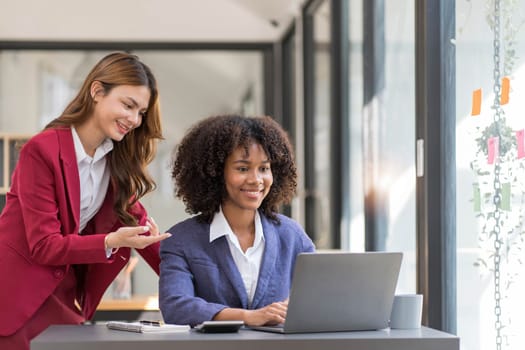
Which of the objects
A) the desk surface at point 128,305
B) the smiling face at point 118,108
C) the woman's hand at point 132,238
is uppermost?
the smiling face at point 118,108

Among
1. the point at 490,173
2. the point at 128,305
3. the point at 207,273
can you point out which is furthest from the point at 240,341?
the point at 128,305

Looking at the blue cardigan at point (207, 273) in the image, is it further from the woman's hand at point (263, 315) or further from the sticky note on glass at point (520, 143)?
the sticky note on glass at point (520, 143)

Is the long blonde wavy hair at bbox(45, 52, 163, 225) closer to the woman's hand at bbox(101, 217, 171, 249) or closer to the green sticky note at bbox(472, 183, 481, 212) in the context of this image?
the woman's hand at bbox(101, 217, 171, 249)

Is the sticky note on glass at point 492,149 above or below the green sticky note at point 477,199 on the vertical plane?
above

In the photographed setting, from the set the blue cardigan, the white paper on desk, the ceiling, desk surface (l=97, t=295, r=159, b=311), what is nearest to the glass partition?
the blue cardigan

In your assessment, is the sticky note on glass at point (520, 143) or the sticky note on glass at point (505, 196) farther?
the sticky note on glass at point (505, 196)

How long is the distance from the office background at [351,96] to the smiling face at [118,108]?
956 mm

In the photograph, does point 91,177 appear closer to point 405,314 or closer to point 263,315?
point 263,315

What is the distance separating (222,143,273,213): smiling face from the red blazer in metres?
0.37

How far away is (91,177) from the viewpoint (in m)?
2.56

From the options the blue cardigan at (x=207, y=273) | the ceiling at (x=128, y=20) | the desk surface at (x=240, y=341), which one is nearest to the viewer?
the desk surface at (x=240, y=341)

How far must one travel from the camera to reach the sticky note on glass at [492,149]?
8.23 ft

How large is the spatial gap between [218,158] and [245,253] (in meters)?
0.25

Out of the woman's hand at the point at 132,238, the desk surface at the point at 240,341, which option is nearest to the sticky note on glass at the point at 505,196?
the desk surface at the point at 240,341
